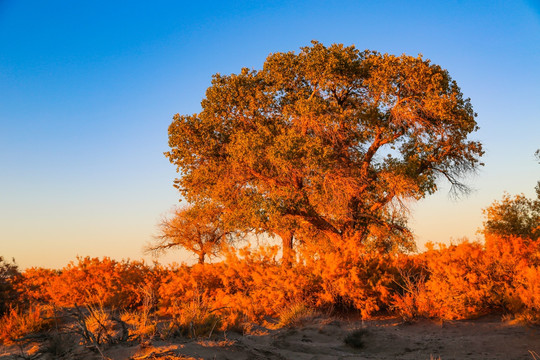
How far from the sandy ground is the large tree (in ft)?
25.6

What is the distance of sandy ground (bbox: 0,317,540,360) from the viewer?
6074 mm

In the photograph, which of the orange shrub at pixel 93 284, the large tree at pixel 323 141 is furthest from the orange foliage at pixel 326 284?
the large tree at pixel 323 141

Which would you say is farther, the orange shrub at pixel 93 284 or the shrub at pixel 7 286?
the orange shrub at pixel 93 284

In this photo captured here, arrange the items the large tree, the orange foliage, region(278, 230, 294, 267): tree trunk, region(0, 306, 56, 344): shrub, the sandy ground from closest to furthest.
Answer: the sandy ground < region(0, 306, 56, 344): shrub < the orange foliage < region(278, 230, 294, 267): tree trunk < the large tree

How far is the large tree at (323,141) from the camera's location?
17.9 metres

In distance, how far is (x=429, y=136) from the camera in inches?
760

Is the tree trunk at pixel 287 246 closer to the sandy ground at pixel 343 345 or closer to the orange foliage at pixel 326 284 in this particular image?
the orange foliage at pixel 326 284

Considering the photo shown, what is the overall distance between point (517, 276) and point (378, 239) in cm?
1019

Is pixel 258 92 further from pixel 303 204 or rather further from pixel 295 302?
pixel 295 302

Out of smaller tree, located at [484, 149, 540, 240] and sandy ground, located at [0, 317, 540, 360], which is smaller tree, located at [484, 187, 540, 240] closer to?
smaller tree, located at [484, 149, 540, 240]

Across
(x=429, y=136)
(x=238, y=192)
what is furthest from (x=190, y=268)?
(x=429, y=136)

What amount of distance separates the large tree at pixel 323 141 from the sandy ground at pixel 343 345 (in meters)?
7.80

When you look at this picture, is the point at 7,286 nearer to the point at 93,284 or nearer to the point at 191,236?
the point at 93,284

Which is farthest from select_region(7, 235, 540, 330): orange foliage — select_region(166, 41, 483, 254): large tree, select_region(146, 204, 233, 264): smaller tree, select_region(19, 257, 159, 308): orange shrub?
select_region(146, 204, 233, 264): smaller tree
